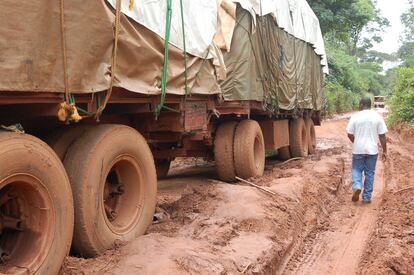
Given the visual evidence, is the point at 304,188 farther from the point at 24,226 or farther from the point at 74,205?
the point at 24,226

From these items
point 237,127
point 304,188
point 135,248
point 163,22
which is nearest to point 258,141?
point 237,127

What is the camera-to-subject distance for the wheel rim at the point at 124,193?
4.82 m

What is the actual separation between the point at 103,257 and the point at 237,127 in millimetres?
4959

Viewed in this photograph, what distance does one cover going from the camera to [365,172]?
840 cm

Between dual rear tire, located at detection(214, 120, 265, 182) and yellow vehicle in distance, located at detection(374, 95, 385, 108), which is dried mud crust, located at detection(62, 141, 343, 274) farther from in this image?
yellow vehicle in distance, located at detection(374, 95, 385, 108)

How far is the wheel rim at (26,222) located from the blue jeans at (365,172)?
593cm

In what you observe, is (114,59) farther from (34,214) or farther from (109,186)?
(34,214)

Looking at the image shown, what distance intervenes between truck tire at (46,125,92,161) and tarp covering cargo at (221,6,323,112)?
12.2ft

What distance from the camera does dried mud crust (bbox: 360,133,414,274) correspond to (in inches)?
197

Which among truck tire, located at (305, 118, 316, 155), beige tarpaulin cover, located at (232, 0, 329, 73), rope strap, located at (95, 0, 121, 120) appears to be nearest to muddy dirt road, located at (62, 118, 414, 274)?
rope strap, located at (95, 0, 121, 120)

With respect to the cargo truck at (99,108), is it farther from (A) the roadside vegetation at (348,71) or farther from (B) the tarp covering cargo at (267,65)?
(A) the roadside vegetation at (348,71)

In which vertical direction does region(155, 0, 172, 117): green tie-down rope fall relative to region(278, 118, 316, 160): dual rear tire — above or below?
above

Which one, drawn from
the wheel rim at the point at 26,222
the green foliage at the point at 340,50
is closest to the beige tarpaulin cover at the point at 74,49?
the wheel rim at the point at 26,222

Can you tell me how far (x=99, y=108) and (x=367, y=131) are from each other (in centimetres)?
538
